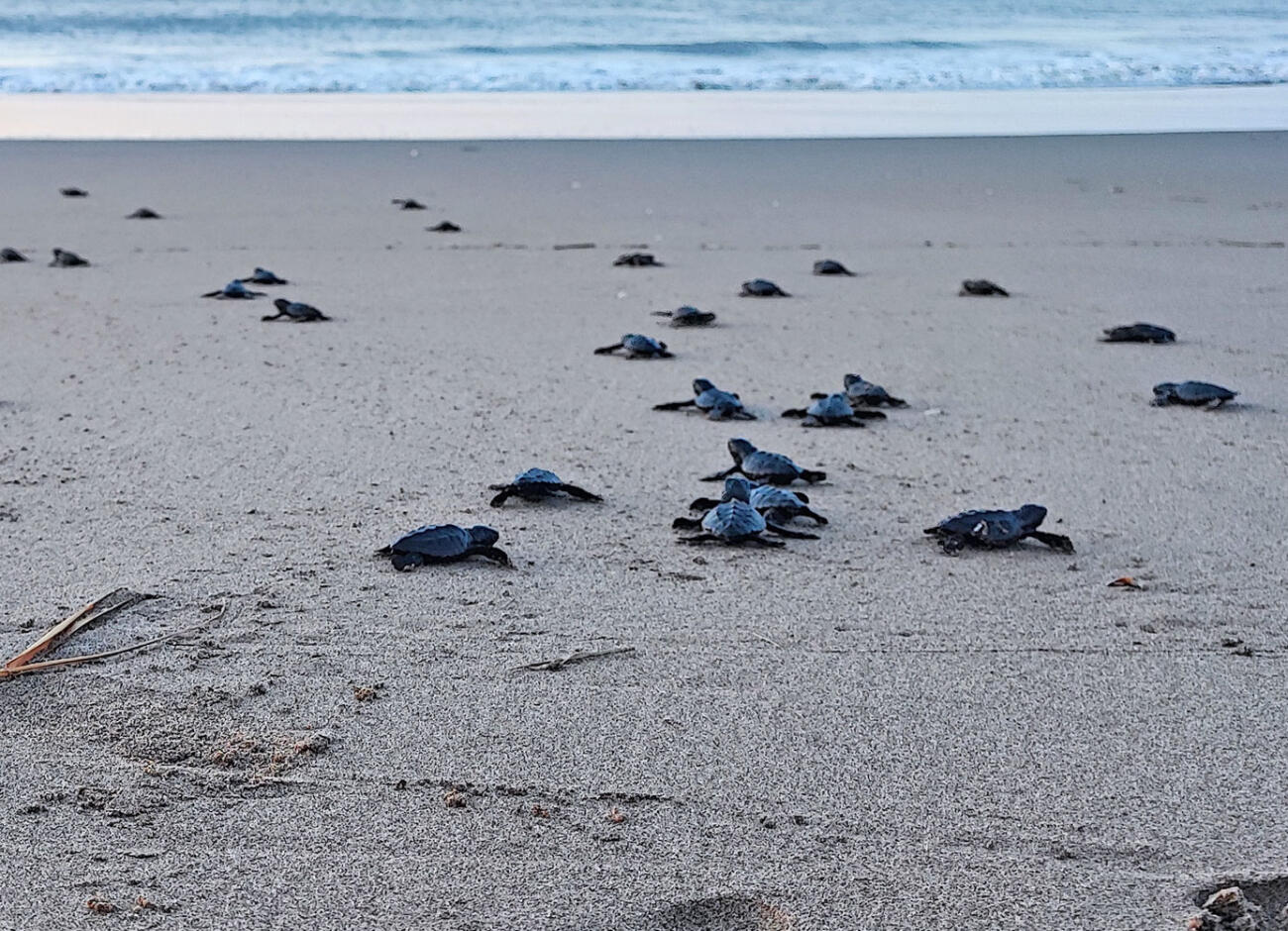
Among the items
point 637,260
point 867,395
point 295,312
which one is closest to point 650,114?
point 637,260

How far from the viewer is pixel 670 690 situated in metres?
2.83

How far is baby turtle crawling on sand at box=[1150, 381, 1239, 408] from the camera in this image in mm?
5027

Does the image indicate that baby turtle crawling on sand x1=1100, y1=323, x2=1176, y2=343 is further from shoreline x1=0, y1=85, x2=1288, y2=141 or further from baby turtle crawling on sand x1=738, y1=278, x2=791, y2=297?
shoreline x1=0, y1=85, x2=1288, y2=141

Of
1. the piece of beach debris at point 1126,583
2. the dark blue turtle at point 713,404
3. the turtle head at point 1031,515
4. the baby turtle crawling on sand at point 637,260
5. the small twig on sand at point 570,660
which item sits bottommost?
the baby turtle crawling on sand at point 637,260

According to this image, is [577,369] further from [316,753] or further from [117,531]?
[316,753]

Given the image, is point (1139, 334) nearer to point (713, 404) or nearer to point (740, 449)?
point (713, 404)

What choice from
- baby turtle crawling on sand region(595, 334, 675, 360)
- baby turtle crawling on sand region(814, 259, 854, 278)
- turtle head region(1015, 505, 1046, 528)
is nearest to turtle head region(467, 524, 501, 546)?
turtle head region(1015, 505, 1046, 528)

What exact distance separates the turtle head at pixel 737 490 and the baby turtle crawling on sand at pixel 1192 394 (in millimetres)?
1982

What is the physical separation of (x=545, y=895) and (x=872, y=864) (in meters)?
0.50

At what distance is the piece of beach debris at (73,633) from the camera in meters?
2.80

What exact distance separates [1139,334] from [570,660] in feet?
13.3

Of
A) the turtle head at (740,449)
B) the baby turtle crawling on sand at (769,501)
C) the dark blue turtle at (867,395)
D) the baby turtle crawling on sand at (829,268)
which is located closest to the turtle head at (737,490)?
the baby turtle crawling on sand at (769,501)

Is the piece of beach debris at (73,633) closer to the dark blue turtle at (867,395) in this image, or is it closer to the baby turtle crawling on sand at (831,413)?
the baby turtle crawling on sand at (831,413)

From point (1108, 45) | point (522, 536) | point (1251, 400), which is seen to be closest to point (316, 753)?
point (522, 536)
